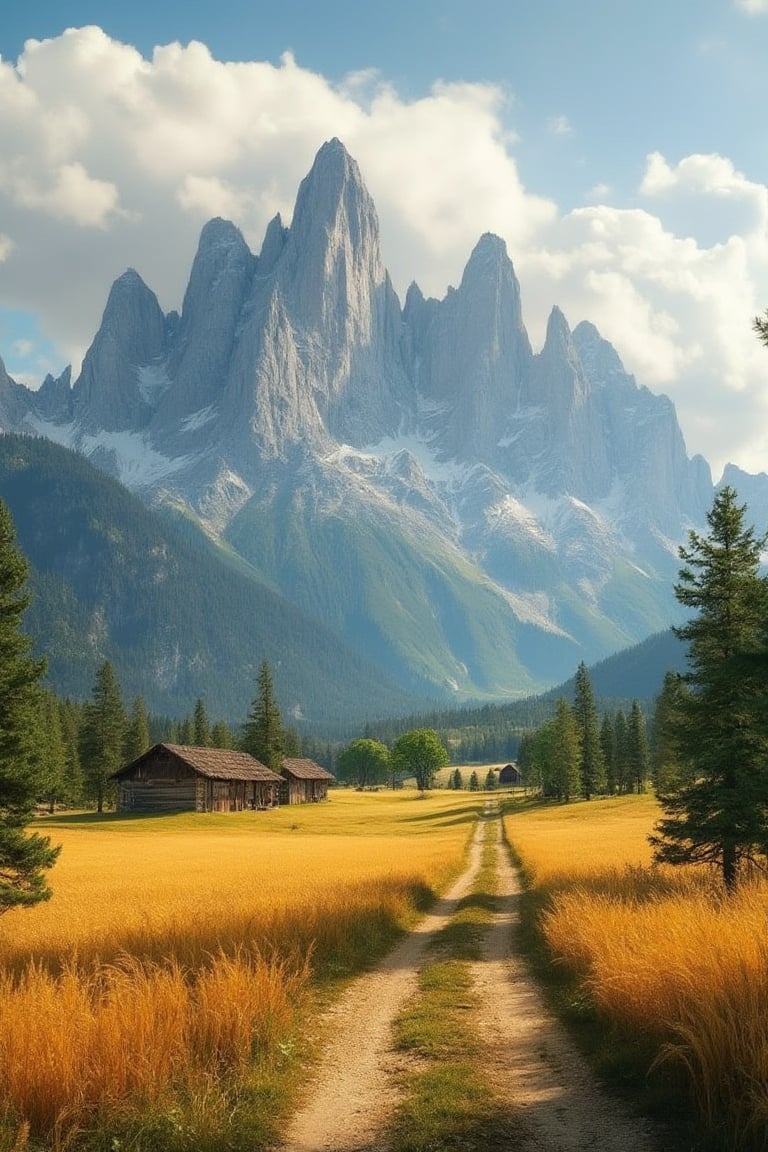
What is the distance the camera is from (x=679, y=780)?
23969 mm

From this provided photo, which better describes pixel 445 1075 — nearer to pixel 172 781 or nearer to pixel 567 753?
pixel 172 781

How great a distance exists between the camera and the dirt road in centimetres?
793

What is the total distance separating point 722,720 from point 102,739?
78.7 m

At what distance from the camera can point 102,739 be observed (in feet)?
294

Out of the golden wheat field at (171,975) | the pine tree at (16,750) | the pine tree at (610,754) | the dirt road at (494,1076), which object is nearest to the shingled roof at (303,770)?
the pine tree at (610,754)

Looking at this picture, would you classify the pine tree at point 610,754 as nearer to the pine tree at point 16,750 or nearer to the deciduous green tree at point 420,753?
the deciduous green tree at point 420,753

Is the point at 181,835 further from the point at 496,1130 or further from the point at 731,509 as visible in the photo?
the point at 496,1130

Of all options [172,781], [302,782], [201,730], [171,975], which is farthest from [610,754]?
[171,975]

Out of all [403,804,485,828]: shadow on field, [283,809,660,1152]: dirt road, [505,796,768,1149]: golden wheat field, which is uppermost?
[505,796,768,1149]: golden wheat field

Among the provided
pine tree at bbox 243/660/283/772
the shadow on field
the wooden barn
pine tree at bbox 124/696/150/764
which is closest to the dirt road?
the shadow on field

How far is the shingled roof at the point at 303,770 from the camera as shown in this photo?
112244mm

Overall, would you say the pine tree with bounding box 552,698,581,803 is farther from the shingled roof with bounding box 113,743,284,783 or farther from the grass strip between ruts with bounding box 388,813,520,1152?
the grass strip between ruts with bounding box 388,813,520,1152

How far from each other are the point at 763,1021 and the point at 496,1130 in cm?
278

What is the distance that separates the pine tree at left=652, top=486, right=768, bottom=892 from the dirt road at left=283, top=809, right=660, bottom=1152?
8.84 metres
